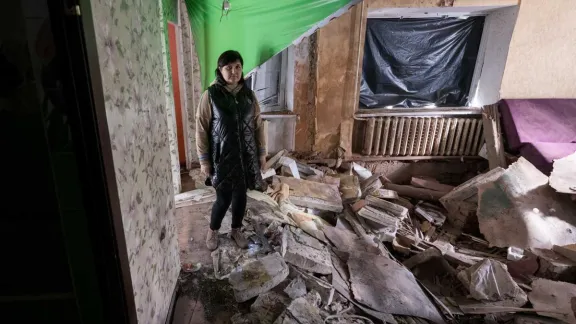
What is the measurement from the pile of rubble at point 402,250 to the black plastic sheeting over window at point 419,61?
51.1 inches

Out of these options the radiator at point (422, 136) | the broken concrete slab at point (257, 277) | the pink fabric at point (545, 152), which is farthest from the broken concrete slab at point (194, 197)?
the pink fabric at point (545, 152)

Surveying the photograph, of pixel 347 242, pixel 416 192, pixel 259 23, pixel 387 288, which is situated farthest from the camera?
pixel 416 192

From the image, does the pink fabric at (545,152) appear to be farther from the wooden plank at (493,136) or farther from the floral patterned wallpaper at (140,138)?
the floral patterned wallpaper at (140,138)

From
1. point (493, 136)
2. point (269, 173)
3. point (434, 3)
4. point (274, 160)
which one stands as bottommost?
point (269, 173)

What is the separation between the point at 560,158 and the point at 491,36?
2.00m

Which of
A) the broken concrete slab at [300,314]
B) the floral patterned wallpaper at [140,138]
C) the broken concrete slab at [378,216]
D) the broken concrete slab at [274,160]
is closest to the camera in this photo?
the floral patterned wallpaper at [140,138]

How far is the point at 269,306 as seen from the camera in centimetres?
221

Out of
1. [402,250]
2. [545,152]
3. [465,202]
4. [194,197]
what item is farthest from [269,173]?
[545,152]

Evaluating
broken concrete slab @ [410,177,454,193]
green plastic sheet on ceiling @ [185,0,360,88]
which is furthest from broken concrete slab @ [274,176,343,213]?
green plastic sheet on ceiling @ [185,0,360,88]

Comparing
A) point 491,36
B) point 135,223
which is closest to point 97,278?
point 135,223

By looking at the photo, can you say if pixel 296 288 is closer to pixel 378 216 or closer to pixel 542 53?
pixel 378 216

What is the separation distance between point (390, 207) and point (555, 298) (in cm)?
191

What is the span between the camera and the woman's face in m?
2.30

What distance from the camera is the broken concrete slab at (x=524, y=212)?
12.0 ft
